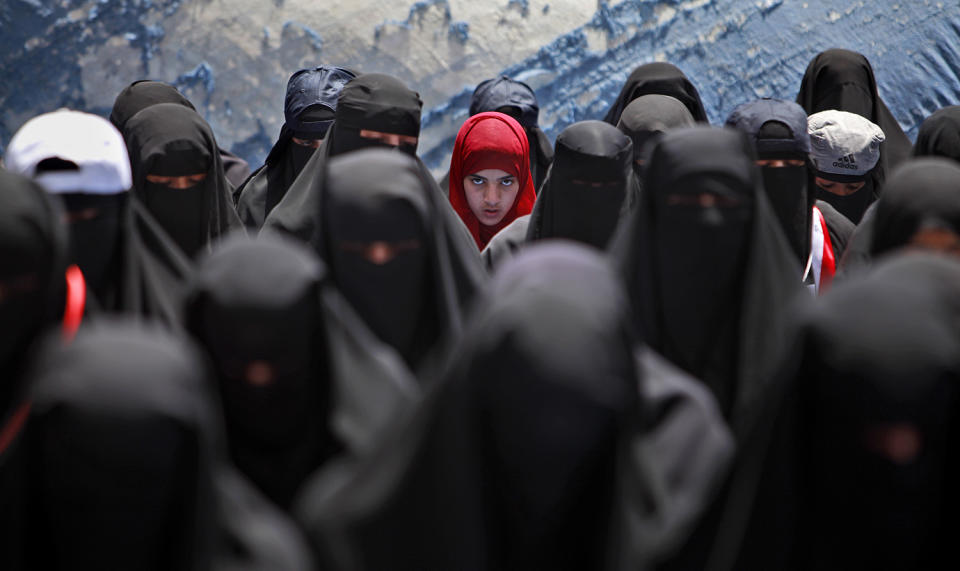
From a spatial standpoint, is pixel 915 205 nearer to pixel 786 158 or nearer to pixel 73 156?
pixel 786 158

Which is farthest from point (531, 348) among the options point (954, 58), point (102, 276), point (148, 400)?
point (954, 58)

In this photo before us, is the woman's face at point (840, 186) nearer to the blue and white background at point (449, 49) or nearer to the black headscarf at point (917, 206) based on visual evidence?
the black headscarf at point (917, 206)

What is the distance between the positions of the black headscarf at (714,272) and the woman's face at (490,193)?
5.79ft

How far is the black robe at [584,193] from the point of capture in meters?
4.33

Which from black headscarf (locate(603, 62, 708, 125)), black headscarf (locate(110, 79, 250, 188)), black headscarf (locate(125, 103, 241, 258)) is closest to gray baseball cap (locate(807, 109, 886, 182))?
black headscarf (locate(603, 62, 708, 125))

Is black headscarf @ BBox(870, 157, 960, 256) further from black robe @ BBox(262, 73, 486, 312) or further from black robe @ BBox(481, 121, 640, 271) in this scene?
black robe @ BBox(262, 73, 486, 312)

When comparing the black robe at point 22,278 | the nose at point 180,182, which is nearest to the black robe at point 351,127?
the nose at point 180,182

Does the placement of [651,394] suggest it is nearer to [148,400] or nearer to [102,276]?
[148,400]

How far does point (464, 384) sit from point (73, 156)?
168 cm

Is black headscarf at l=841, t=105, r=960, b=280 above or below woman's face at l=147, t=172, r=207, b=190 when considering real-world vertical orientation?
above

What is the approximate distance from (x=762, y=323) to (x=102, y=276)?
187 centimetres

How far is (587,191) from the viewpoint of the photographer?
4.36m

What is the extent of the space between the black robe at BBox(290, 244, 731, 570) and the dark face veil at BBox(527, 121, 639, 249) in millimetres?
1911

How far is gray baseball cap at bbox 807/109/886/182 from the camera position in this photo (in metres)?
5.31
